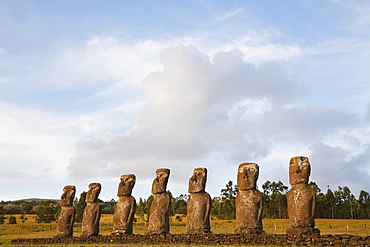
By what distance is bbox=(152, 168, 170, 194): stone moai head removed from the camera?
21.9 meters

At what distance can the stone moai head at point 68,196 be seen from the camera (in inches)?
1016

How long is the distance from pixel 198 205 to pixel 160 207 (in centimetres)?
218

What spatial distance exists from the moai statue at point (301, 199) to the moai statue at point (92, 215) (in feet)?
36.4

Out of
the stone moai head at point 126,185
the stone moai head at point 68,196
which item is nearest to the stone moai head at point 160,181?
the stone moai head at point 126,185

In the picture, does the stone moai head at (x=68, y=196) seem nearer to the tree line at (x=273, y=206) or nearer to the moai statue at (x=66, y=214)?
the moai statue at (x=66, y=214)

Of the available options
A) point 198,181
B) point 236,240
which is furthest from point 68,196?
point 236,240

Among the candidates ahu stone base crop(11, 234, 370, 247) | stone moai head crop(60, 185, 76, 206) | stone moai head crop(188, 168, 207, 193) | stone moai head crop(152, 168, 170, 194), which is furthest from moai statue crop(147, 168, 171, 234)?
stone moai head crop(60, 185, 76, 206)

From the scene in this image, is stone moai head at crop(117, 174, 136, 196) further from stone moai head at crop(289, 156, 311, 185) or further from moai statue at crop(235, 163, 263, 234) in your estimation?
stone moai head at crop(289, 156, 311, 185)

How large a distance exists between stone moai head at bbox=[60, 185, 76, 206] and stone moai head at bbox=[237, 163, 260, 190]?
11.4 meters

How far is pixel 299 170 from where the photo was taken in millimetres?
17578

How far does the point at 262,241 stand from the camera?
16.8m

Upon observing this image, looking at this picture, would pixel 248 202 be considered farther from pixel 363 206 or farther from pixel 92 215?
pixel 363 206

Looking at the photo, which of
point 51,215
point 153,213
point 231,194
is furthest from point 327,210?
point 153,213

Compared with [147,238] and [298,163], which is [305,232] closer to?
[298,163]
